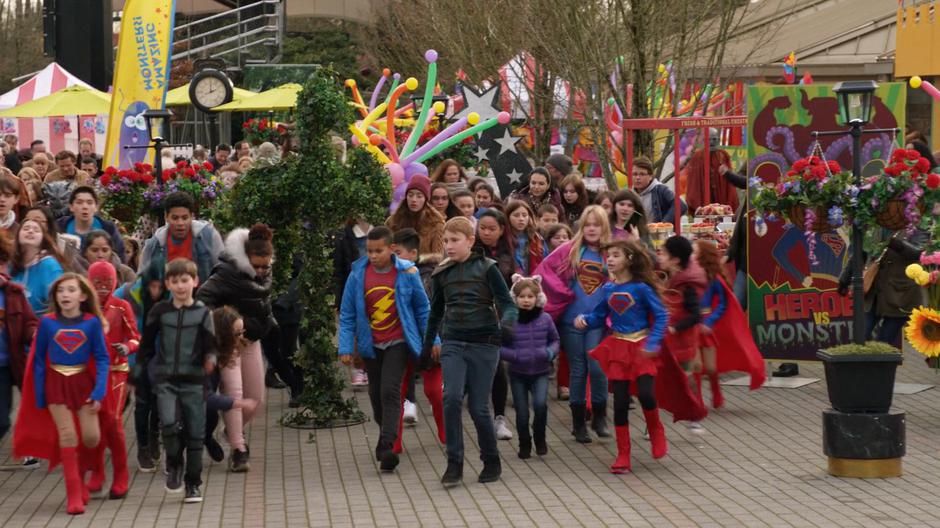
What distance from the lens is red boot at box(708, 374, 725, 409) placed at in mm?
11367

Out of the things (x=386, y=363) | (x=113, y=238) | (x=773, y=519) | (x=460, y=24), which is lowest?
(x=773, y=519)

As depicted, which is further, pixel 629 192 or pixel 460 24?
pixel 460 24

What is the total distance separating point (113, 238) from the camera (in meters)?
11.8

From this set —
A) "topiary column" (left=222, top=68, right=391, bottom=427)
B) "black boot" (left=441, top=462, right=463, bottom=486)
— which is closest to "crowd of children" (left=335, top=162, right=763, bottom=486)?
"black boot" (left=441, top=462, right=463, bottom=486)

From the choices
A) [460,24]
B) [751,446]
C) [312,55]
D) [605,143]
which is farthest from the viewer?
[312,55]

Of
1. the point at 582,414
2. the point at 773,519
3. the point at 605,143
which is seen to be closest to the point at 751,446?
the point at 582,414

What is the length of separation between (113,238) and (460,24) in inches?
770

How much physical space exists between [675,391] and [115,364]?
12.3 feet

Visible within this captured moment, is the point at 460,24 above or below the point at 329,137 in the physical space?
above

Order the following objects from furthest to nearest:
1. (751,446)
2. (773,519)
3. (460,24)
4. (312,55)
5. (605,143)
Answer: (312,55)
(460,24)
(605,143)
(751,446)
(773,519)

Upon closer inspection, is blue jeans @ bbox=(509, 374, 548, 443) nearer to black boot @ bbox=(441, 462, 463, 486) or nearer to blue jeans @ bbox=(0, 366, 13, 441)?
black boot @ bbox=(441, 462, 463, 486)

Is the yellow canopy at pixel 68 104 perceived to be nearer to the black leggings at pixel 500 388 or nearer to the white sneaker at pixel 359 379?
the white sneaker at pixel 359 379

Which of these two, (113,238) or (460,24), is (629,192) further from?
(460,24)

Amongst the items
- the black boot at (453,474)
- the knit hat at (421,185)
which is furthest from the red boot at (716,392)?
the black boot at (453,474)
